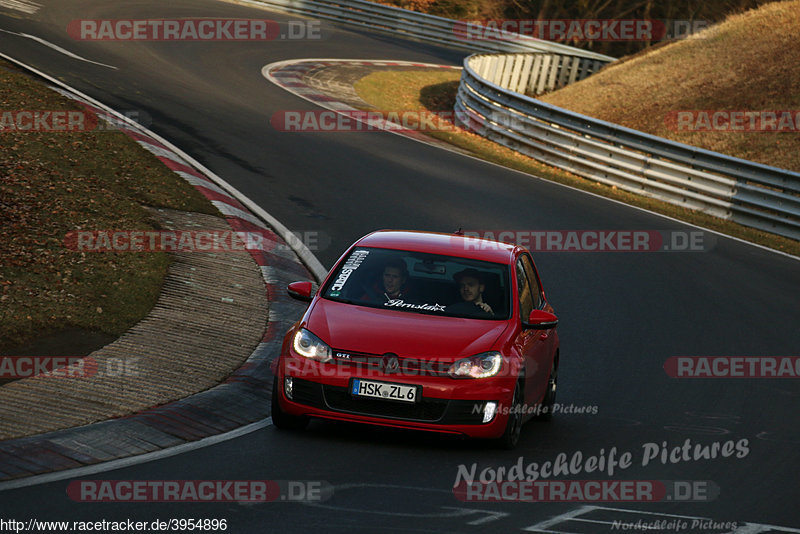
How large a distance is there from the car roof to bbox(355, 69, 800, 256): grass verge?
1119 cm

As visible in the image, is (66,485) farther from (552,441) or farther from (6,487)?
(552,441)

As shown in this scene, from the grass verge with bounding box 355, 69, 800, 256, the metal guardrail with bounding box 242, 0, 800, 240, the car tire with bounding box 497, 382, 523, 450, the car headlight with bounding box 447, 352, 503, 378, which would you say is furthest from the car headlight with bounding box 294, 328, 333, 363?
the metal guardrail with bounding box 242, 0, 800, 240

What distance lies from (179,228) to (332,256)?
2.06 m

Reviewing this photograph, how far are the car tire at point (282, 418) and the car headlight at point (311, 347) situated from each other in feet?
1.00

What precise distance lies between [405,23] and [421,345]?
38186mm

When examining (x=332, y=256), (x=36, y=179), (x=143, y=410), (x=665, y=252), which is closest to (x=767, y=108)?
(x=665, y=252)

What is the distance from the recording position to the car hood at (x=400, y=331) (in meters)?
8.44

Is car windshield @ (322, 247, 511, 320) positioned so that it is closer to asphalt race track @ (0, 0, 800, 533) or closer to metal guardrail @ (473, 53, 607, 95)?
asphalt race track @ (0, 0, 800, 533)

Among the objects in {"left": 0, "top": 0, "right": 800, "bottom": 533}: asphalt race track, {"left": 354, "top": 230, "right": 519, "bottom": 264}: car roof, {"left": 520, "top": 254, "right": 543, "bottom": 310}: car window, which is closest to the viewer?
{"left": 0, "top": 0, "right": 800, "bottom": 533}: asphalt race track

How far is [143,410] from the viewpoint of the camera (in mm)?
8867

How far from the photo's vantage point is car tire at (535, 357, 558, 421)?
9953 millimetres

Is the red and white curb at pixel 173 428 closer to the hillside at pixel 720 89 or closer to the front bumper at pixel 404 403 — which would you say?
the front bumper at pixel 404 403

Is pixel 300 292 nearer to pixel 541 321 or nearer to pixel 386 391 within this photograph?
pixel 386 391

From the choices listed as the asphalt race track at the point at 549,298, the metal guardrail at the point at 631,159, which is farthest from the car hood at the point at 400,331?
the metal guardrail at the point at 631,159
